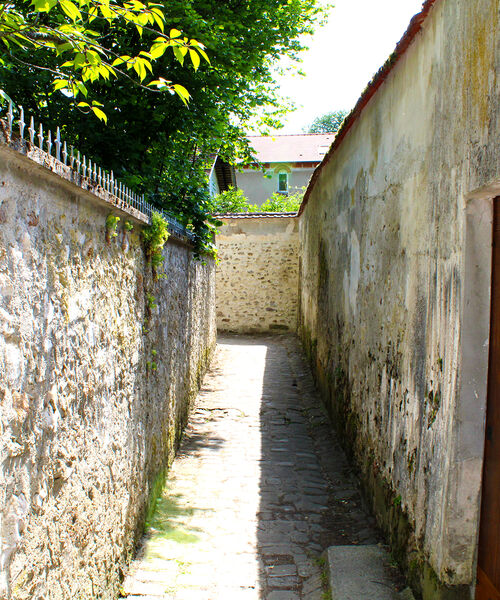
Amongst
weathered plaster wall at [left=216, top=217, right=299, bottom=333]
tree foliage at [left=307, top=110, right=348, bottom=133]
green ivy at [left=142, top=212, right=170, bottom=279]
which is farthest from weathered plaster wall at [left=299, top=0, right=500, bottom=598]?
tree foliage at [left=307, top=110, right=348, bottom=133]

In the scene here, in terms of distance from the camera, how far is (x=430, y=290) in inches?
122

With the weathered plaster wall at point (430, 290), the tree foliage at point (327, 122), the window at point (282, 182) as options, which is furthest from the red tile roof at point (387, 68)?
the tree foliage at point (327, 122)

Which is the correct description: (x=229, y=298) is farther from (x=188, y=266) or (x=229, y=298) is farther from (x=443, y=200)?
(x=443, y=200)

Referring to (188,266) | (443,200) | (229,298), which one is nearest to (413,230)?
(443,200)

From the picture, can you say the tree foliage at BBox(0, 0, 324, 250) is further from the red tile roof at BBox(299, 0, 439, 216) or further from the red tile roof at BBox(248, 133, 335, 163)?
the red tile roof at BBox(248, 133, 335, 163)

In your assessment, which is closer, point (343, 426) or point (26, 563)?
point (26, 563)

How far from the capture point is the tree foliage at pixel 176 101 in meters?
5.80

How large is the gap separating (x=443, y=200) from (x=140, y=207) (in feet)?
6.69

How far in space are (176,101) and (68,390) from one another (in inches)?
181

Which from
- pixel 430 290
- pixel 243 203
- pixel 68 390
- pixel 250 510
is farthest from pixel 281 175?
pixel 68 390

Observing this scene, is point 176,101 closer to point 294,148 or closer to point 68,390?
point 68,390

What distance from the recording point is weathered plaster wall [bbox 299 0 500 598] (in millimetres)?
2578

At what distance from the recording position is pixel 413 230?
3461 mm

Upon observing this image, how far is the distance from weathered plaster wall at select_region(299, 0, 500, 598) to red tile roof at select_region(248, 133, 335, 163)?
24626mm
